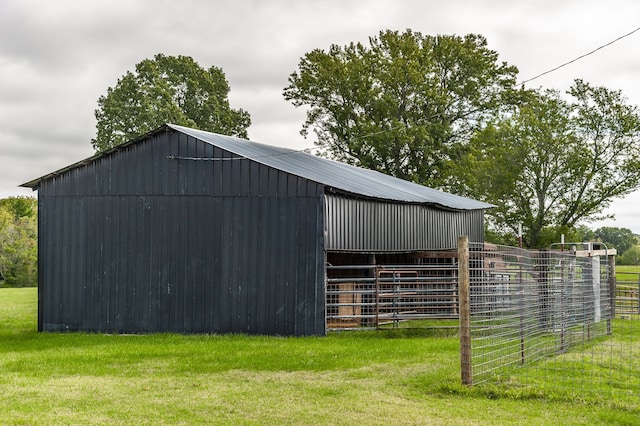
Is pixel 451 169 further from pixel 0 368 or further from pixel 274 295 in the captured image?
pixel 0 368

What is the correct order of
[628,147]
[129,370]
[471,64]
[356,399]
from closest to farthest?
[356,399], [129,370], [628,147], [471,64]

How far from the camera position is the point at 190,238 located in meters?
19.2

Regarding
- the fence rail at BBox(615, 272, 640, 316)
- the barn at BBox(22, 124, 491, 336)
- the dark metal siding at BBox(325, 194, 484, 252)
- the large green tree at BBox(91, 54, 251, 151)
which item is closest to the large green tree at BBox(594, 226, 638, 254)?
the large green tree at BBox(91, 54, 251, 151)

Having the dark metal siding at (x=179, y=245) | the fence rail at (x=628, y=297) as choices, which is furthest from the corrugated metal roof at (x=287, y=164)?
the fence rail at (x=628, y=297)

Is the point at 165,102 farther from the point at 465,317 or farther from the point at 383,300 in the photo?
the point at 465,317

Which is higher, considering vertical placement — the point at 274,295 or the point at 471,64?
the point at 471,64

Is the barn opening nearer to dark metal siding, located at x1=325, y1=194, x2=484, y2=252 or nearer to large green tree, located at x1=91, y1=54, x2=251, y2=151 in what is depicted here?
dark metal siding, located at x1=325, y1=194, x2=484, y2=252

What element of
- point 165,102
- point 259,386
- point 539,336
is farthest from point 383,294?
point 165,102

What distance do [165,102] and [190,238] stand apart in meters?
30.9

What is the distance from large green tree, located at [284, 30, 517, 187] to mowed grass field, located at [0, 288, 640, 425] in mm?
31217

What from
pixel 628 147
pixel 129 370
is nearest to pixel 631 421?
pixel 129 370

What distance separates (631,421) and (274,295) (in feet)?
35.2

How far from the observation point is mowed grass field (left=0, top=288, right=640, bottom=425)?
9.25 metres

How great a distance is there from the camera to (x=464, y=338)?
10719 millimetres
